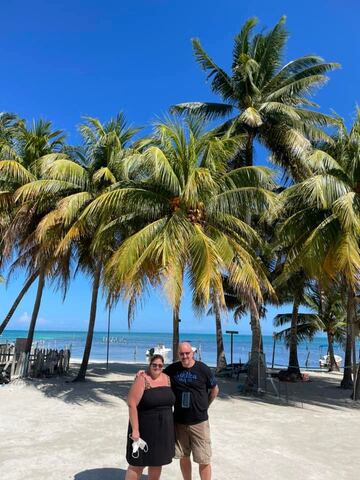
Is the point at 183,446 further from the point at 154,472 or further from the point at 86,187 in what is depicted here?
the point at 86,187

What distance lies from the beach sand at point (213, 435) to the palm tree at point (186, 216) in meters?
3.19

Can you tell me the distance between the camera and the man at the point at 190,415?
16.7 feet

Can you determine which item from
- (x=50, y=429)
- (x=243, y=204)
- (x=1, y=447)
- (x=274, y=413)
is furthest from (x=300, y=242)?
(x=1, y=447)

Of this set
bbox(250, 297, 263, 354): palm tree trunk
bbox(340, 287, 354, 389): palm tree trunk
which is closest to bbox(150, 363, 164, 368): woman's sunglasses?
bbox(250, 297, 263, 354): palm tree trunk

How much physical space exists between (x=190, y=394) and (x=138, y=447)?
810mm

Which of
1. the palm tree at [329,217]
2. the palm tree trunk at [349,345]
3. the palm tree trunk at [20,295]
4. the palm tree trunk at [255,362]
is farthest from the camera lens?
the palm tree trunk at [20,295]

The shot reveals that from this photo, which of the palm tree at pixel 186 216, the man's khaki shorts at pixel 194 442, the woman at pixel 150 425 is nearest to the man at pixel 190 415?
the man's khaki shorts at pixel 194 442

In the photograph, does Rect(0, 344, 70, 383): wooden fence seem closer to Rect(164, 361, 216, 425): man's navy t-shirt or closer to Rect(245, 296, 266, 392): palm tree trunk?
Rect(245, 296, 266, 392): palm tree trunk

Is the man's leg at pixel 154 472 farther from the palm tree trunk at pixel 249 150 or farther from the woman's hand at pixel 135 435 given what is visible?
the palm tree trunk at pixel 249 150

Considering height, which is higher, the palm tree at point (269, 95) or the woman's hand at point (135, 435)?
the palm tree at point (269, 95)

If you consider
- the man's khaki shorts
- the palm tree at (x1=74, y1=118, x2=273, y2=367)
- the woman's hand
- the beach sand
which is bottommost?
the beach sand

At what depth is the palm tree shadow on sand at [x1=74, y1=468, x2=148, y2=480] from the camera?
600cm

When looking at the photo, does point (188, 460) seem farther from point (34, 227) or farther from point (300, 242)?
point (34, 227)

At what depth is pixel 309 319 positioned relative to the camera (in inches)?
1113
